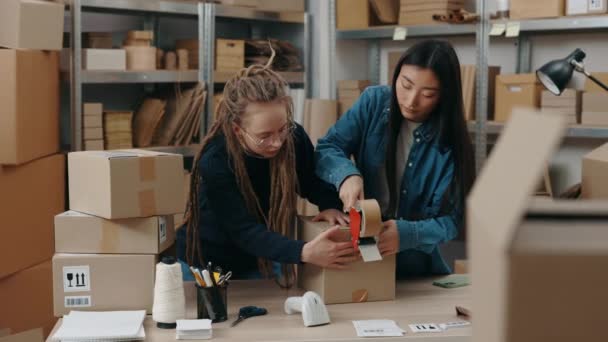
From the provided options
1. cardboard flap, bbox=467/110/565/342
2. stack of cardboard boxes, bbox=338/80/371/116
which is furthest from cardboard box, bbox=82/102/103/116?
cardboard flap, bbox=467/110/565/342

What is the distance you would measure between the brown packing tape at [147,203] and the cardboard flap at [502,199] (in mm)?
1293

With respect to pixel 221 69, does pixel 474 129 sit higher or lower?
lower

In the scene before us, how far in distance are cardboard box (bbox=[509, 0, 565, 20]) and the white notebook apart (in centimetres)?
262

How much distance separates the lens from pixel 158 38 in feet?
15.4

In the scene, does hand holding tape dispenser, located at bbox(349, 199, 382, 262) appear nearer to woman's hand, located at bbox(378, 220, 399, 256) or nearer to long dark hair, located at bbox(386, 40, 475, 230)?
woman's hand, located at bbox(378, 220, 399, 256)

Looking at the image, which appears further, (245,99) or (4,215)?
(4,215)

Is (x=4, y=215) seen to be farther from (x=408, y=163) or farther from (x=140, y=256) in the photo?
(x=408, y=163)

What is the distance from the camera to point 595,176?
191cm

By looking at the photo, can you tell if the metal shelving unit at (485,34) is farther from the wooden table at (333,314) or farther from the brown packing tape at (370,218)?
the brown packing tape at (370,218)

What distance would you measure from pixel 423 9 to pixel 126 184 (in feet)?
9.10

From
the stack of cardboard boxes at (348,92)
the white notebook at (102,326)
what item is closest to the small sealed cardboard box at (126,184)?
the white notebook at (102,326)

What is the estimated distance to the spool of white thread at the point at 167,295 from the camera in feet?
5.90

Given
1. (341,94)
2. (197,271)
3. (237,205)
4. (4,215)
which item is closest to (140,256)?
(197,271)

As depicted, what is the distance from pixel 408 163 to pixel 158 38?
9.23 feet
